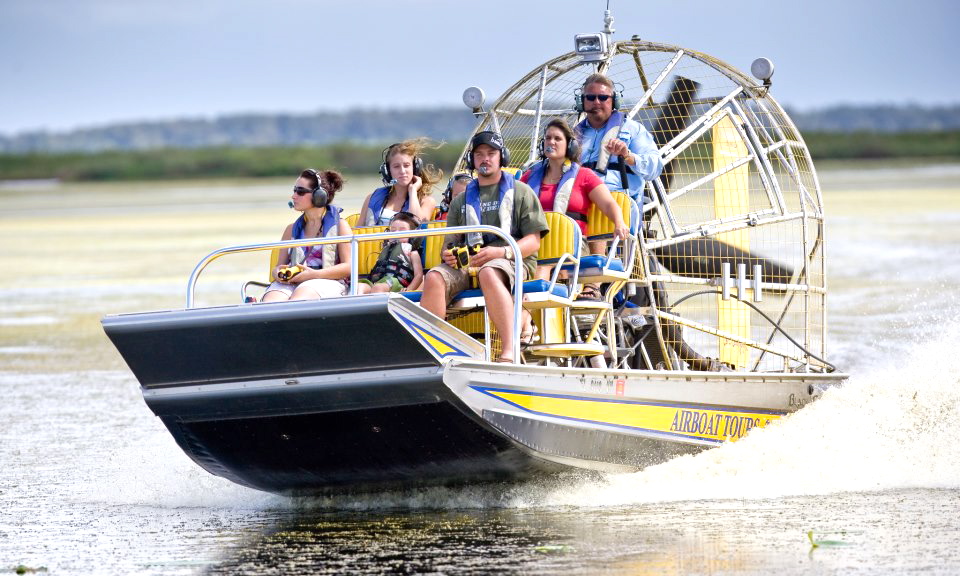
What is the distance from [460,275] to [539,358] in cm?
104

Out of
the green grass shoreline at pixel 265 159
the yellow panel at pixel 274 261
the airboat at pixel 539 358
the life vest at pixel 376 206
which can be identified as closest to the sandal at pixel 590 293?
the airboat at pixel 539 358

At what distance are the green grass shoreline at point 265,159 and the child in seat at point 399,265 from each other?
248 feet

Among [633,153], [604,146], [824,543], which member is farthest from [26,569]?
[633,153]

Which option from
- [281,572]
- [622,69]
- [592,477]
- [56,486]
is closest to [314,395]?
[281,572]

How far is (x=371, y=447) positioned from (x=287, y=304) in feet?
3.50

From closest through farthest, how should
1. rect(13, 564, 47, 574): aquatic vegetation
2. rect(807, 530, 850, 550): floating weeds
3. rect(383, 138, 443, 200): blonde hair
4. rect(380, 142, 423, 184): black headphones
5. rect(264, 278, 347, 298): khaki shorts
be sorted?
rect(13, 564, 47, 574): aquatic vegetation
rect(807, 530, 850, 550): floating weeds
rect(264, 278, 347, 298): khaki shorts
rect(383, 138, 443, 200): blonde hair
rect(380, 142, 423, 184): black headphones

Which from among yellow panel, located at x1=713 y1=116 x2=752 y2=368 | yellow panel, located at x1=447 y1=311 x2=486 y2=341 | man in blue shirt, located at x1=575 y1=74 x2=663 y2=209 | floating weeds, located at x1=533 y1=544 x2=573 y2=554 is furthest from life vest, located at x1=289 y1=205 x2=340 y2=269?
yellow panel, located at x1=713 y1=116 x2=752 y2=368

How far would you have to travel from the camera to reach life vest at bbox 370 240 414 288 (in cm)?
916

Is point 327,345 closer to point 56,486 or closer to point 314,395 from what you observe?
point 314,395

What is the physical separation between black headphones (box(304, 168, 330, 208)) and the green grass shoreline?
→ 75.7 m

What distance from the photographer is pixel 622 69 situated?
35.8 feet

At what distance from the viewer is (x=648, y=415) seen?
9148mm

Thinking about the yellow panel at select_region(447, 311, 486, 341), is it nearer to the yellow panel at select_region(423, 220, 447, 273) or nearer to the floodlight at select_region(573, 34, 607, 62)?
the yellow panel at select_region(423, 220, 447, 273)

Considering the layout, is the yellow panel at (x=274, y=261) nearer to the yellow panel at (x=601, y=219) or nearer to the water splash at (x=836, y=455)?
the yellow panel at (x=601, y=219)
